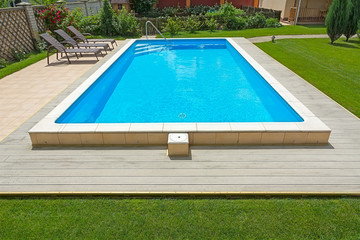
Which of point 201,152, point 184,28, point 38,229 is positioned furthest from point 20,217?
point 184,28

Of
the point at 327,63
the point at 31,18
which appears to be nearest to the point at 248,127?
the point at 327,63

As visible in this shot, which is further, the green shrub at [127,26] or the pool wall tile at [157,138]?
the green shrub at [127,26]

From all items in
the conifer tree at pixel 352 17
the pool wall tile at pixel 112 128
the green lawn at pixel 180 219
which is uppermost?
the conifer tree at pixel 352 17

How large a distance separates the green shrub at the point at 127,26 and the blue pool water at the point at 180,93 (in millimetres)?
4488

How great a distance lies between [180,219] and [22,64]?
933 cm

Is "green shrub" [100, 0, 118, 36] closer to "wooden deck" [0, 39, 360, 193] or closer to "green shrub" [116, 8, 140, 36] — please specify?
"green shrub" [116, 8, 140, 36]

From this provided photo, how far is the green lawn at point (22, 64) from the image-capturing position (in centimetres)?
848

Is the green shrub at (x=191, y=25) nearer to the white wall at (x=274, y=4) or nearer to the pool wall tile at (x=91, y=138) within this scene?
the white wall at (x=274, y=4)

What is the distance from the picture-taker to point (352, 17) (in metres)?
11.6

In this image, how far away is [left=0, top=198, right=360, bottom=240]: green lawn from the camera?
9.19 feet

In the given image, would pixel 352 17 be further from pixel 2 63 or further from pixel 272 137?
pixel 2 63

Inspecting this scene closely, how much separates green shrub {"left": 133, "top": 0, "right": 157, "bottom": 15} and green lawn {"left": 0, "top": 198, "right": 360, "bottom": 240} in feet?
76.6

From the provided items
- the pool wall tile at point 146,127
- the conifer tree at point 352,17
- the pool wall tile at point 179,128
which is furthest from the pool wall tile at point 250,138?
the conifer tree at point 352,17

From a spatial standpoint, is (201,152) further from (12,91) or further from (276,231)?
(12,91)
